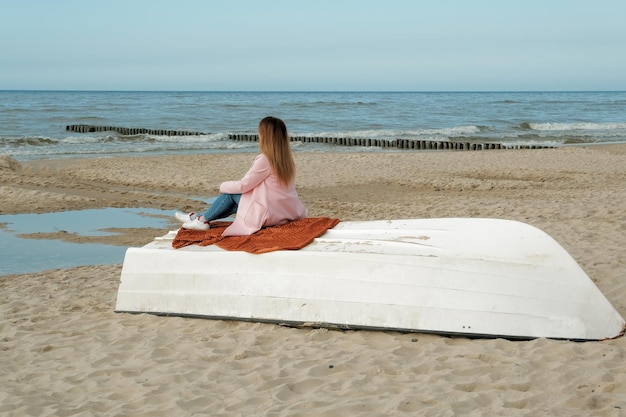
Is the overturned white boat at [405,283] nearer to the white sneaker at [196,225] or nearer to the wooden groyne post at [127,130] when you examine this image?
the white sneaker at [196,225]

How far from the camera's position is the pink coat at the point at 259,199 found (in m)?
6.78

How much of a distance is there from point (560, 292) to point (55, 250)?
6844 millimetres

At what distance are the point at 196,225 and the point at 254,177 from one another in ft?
2.65

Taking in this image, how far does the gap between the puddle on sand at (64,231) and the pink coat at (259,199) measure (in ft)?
10.2

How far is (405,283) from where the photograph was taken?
19.4 feet

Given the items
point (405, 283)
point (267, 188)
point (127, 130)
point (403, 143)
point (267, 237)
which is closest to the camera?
point (405, 283)

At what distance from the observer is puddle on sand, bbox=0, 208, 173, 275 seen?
9.46 m

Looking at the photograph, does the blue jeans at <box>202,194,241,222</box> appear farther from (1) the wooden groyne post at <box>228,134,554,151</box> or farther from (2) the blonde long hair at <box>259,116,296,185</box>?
(1) the wooden groyne post at <box>228,134,554,151</box>

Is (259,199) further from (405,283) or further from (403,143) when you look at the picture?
(403,143)

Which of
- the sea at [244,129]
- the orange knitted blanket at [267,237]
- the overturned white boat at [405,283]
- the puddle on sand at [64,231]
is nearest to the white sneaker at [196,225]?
the orange knitted blanket at [267,237]

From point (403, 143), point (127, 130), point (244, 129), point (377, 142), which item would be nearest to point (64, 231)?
point (403, 143)

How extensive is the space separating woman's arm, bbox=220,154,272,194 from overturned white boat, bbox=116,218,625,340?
59 cm

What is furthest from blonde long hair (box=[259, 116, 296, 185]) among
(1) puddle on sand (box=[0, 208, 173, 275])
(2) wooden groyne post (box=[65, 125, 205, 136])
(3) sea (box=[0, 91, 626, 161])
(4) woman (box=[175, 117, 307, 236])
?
(2) wooden groyne post (box=[65, 125, 205, 136])

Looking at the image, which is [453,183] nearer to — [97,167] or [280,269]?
[97,167]
